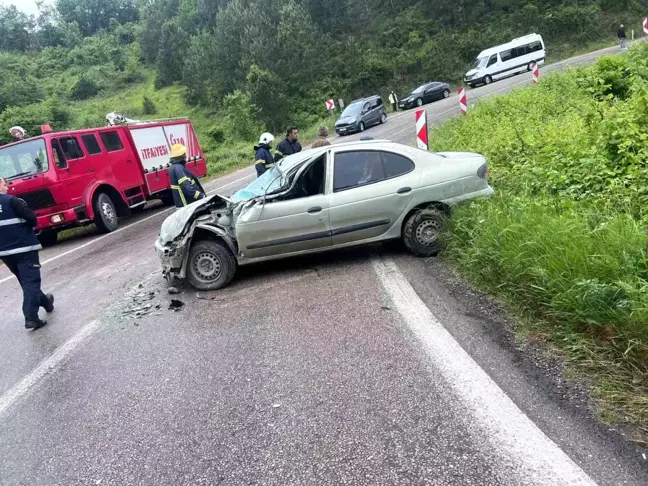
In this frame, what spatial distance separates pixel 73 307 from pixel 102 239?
4.88m

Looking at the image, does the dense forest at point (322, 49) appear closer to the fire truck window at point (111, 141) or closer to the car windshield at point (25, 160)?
the fire truck window at point (111, 141)

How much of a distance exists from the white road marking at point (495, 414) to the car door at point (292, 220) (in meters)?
1.79

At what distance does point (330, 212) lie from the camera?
226 inches

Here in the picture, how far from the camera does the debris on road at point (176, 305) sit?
553cm

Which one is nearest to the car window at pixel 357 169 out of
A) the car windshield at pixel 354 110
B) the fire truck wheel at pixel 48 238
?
the fire truck wheel at pixel 48 238

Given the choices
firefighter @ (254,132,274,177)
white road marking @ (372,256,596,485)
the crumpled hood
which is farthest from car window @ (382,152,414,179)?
firefighter @ (254,132,274,177)

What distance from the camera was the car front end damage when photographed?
579 cm

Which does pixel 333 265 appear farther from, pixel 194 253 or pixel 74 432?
pixel 74 432

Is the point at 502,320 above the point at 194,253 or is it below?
below

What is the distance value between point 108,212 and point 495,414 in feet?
34.8

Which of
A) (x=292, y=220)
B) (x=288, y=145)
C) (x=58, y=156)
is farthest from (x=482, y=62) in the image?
(x=292, y=220)

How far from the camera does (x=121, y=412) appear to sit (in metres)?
3.54

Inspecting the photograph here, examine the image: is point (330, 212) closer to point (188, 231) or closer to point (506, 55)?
point (188, 231)

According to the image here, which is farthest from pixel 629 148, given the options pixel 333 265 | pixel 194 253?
pixel 194 253
